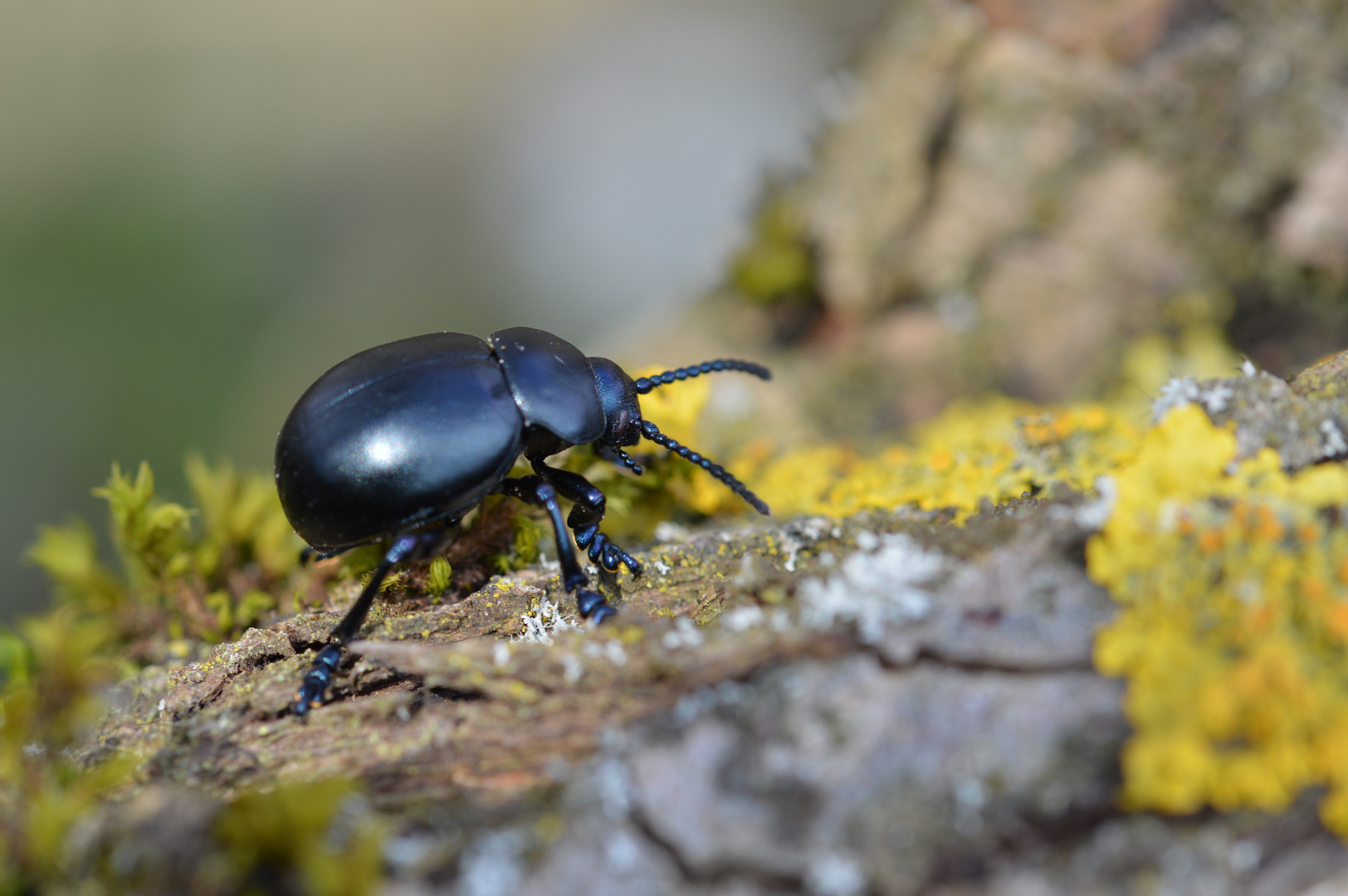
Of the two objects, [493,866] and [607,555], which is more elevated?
[607,555]

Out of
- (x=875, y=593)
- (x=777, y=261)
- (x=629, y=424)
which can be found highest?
(x=777, y=261)

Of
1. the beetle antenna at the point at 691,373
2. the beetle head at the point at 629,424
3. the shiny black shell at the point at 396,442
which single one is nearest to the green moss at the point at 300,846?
the shiny black shell at the point at 396,442

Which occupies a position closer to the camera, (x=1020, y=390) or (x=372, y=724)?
(x=372, y=724)

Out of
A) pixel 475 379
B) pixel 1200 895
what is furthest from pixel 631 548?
pixel 1200 895

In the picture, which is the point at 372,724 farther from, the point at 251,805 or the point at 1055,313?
the point at 1055,313

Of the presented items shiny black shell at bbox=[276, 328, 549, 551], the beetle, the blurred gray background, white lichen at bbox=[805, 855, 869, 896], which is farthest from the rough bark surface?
the blurred gray background

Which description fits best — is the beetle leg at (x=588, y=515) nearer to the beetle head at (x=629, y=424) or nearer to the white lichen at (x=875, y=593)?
the beetle head at (x=629, y=424)

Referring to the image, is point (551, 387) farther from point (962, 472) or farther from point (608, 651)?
point (962, 472)

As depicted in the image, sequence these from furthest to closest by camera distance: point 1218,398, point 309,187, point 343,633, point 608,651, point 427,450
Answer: point 309,187 → point 427,450 → point 343,633 → point 1218,398 → point 608,651

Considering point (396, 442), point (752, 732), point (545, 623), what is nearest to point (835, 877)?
point (752, 732)
